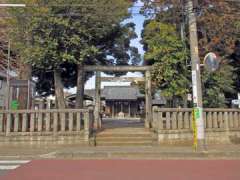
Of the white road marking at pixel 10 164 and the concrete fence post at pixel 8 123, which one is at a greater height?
the concrete fence post at pixel 8 123

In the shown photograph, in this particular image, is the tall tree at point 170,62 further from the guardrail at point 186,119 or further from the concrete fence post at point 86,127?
the concrete fence post at point 86,127

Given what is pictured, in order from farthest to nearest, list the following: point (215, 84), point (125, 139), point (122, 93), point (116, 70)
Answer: point (122, 93)
point (116, 70)
point (215, 84)
point (125, 139)

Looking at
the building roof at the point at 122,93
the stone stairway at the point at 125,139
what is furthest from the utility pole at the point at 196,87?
the building roof at the point at 122,93

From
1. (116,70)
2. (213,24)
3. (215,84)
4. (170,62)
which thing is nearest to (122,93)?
(116,70)

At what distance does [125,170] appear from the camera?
1009 cm

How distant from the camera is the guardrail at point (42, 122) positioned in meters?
15.8

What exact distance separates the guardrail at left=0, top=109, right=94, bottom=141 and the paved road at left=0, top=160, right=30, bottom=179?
3717 mm

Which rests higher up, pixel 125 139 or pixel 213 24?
pixel 213 24

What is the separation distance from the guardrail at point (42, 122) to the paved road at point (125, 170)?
13.0ft

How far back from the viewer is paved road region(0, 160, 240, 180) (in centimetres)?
898

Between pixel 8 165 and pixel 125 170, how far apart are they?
3934 mm

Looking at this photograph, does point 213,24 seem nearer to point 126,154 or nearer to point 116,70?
point 116,70

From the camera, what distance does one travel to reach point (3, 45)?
24.7 meters

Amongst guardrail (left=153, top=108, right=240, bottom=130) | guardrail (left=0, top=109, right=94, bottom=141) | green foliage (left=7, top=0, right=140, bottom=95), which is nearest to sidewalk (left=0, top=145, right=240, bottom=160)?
guardrail (left=0, top=109, right=94, bottom=141)
